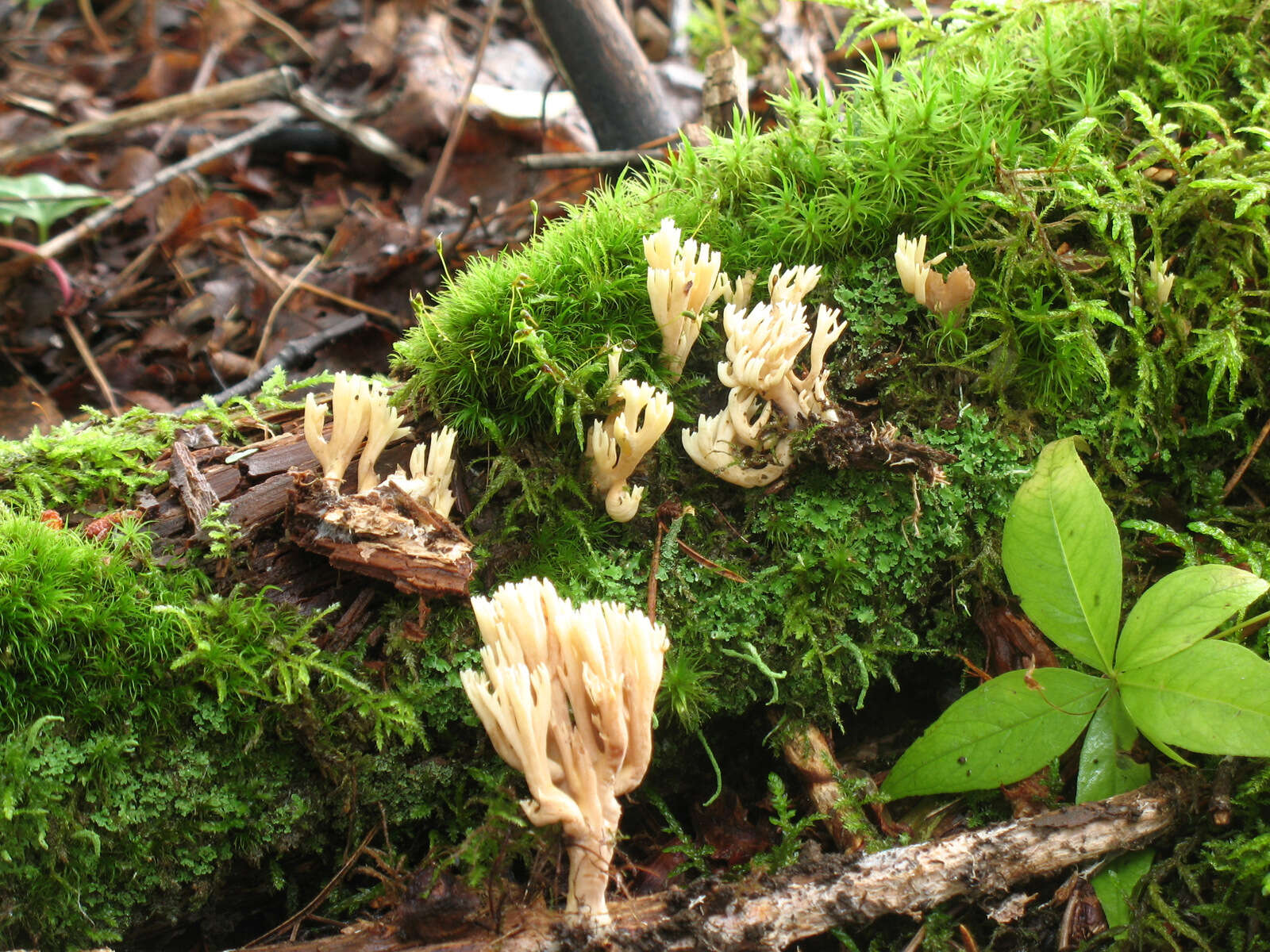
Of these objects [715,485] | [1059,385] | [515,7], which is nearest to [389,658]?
[715,485]

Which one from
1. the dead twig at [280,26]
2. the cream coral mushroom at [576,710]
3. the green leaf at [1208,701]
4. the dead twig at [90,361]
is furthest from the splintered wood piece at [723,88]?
the dead twig at [280,26]

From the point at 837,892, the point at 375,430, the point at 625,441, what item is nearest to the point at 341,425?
the point at 375,430

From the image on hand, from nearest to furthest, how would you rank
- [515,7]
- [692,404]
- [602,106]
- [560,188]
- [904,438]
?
[904,438], [692,404], [602,106], [560,188], [515,7]

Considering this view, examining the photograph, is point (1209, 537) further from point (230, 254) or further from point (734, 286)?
point (230, 254)

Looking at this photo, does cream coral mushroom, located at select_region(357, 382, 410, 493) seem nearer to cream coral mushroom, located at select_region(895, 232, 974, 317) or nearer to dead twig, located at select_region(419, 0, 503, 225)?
cream coral mushroom, located at select_region(895, 232, 974, 317)

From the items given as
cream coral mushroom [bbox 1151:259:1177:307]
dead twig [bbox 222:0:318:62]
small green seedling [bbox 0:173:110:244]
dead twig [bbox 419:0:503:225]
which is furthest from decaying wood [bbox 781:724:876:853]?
dead twig [bbox 222:0:318:62]

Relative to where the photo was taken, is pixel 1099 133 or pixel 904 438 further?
pixel 1099 133

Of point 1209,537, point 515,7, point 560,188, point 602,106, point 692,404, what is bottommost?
point 1209,537

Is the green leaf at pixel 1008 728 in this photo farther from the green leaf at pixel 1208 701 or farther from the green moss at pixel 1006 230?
the green moss at pixel 1006 230
